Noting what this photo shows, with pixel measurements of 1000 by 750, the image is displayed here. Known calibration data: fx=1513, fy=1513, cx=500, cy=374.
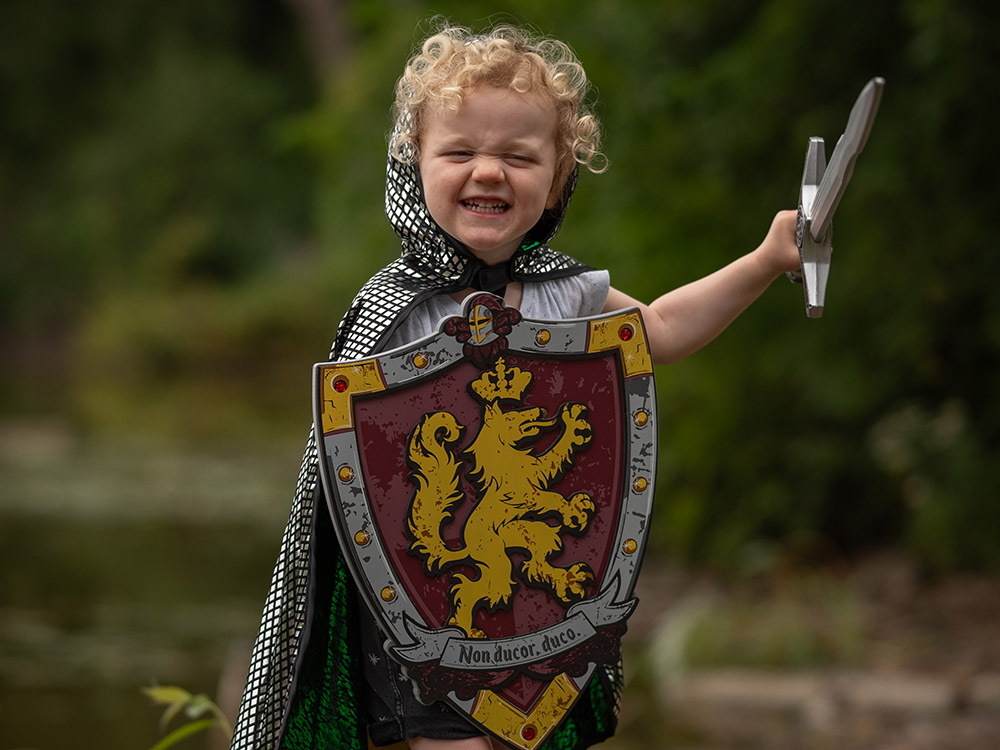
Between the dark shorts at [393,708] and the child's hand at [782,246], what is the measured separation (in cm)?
81

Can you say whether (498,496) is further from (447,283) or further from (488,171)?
(488,171)

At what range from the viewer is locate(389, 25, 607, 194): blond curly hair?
218cm

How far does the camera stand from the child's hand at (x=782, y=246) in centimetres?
229

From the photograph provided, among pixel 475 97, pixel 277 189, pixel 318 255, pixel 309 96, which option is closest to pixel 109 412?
pixel 318 255

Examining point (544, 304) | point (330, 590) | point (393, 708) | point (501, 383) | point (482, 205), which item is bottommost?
point (393, 708)

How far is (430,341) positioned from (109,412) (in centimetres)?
1600

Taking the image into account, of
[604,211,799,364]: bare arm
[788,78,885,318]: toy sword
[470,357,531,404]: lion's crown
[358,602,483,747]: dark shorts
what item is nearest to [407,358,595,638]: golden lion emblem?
[470,357,531,404]: lion's crown

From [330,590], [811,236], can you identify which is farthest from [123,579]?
[811,236]

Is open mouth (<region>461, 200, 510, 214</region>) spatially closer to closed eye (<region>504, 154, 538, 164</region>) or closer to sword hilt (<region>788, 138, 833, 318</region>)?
closed eye (<region>504, 154, 538, 164</region>)

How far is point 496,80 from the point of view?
85.8 inches

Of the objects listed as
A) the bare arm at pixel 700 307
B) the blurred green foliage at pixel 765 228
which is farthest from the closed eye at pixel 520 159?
the blurred green foliage at pixel 765 228

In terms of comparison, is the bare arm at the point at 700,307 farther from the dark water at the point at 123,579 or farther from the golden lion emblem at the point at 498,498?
the dark water at the point at 123,579

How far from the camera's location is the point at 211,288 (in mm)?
25859

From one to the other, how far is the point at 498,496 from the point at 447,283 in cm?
34
